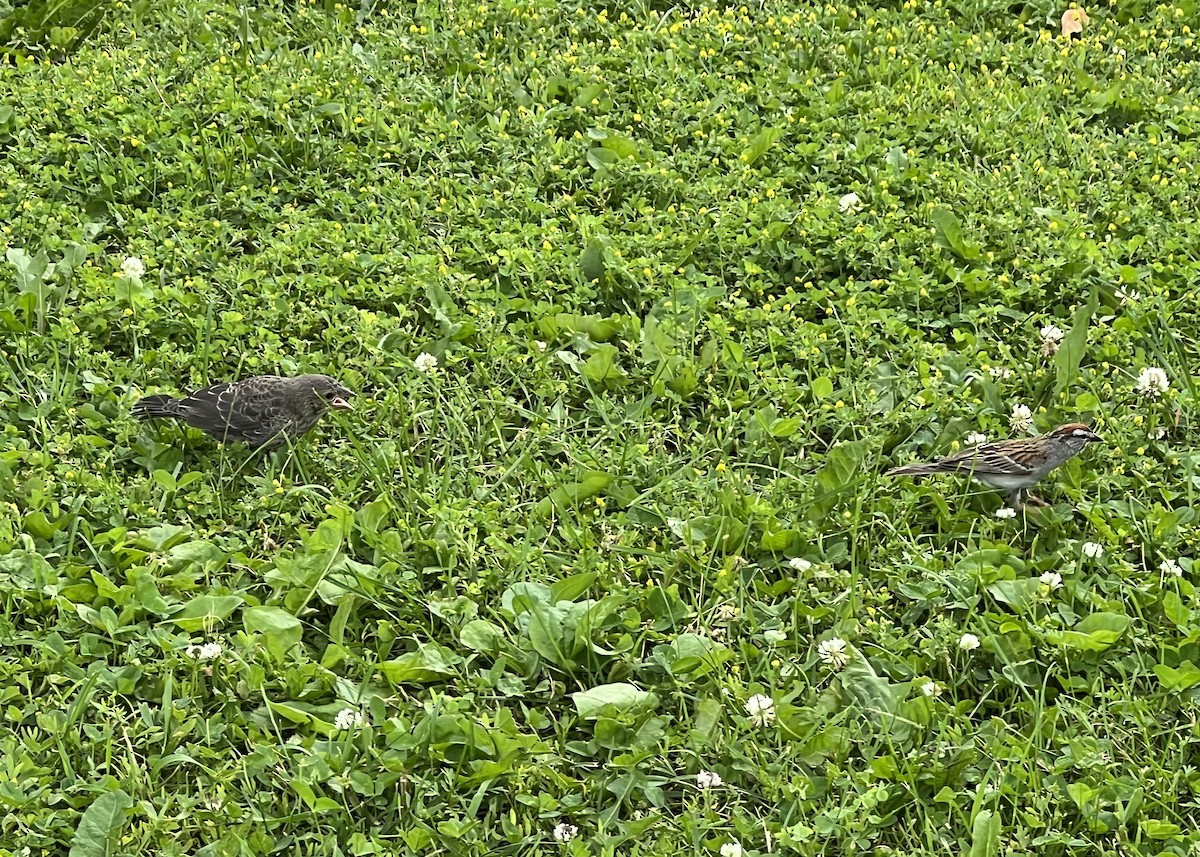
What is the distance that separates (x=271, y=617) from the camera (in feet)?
14.6

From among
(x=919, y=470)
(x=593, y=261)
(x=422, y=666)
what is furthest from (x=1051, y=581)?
(x=593, y=261)

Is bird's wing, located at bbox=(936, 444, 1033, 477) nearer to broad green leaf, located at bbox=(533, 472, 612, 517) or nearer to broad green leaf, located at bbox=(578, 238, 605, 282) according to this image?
broad green leaf, located at bbox=(533, 472, 612, 517)

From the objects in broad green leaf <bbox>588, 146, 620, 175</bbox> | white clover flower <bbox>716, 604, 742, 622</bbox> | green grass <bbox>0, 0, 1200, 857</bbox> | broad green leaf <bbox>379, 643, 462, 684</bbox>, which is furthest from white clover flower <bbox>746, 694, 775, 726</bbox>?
broad green leaf <bbox>588, 146, 620, 175</bbox>

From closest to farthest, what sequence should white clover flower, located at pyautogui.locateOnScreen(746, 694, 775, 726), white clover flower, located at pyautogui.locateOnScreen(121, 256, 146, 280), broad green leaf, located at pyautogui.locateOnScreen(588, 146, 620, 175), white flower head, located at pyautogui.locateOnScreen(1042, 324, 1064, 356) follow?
white clover flower, located at pyautogui.locateOnScreen(746, 694, 775, 726) → white flower head, located at pyautogui.locateOnScreen(1042, 324, 1064, 356) → white clover flower, located at pyautogui.locateOnScreen(121, 256, 146, 280) → broad green leaf, located at pyautogui.locateOnScreen(588, 146, 620, 175)

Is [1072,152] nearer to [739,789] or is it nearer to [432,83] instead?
[432,83]

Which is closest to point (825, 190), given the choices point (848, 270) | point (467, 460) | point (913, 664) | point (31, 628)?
point (848, 270)

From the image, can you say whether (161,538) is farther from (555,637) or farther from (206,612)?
(555,637)

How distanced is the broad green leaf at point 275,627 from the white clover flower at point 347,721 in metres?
0.33

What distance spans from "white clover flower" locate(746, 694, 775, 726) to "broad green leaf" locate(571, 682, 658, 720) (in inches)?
11.6

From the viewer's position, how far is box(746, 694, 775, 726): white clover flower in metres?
4.17

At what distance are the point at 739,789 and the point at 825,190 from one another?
336cm

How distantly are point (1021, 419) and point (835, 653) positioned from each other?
1.45m

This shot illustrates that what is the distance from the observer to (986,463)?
194 inches

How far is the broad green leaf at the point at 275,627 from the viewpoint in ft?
14.3
